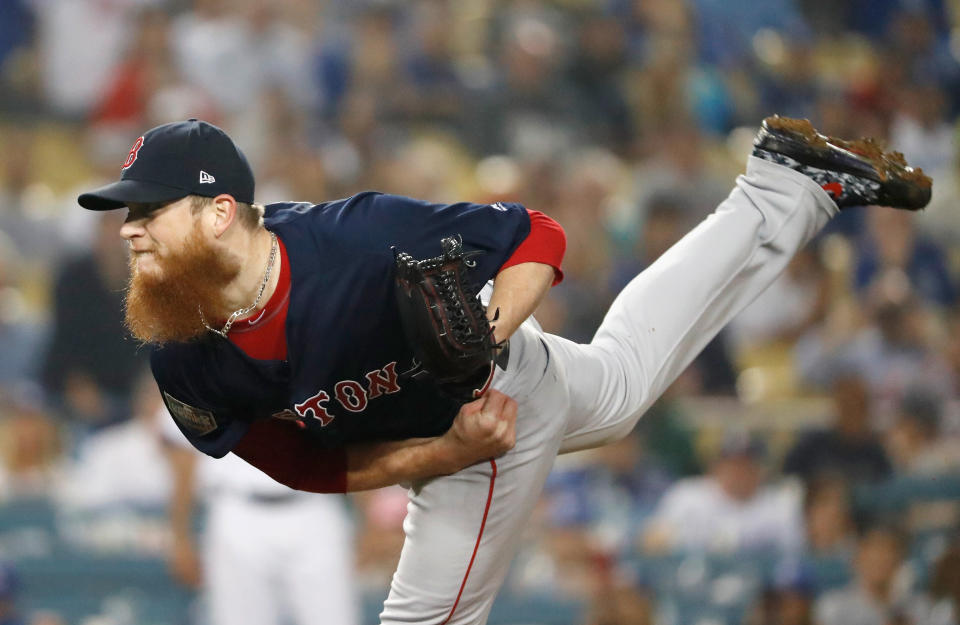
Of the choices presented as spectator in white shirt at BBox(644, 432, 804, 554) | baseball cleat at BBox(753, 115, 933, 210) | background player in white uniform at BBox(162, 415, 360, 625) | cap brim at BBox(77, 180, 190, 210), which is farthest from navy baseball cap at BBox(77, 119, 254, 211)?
spectator in white shirt at BBox(644, 432, 804, 554)

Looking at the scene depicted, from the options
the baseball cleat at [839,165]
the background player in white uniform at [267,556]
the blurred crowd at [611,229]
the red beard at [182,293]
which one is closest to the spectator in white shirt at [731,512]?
the blurred crowd at [611,229]

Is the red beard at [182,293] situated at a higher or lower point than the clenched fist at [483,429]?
higher

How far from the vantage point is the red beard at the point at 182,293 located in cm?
242

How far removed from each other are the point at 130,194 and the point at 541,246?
33.4 inches

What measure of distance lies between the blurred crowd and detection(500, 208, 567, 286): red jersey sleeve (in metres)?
2.34

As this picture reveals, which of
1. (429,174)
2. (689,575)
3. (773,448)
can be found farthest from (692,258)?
(429,174)

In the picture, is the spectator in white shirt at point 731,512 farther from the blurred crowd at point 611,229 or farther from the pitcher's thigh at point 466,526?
the pitcher's thigh at point 466,526

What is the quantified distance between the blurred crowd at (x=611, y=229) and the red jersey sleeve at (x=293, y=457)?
2.07 meters

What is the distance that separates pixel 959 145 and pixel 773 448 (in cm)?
261

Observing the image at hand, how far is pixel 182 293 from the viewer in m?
2.42

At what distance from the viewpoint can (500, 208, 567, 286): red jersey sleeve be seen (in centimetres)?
259

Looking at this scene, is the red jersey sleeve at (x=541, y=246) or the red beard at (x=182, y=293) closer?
the red beard at (x=182, y=293)

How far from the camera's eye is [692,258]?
3.08 metres

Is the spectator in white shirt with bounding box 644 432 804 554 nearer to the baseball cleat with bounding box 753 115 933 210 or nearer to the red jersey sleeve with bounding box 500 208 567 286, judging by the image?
the baseball cleat with bounding box 753 115 933 210
